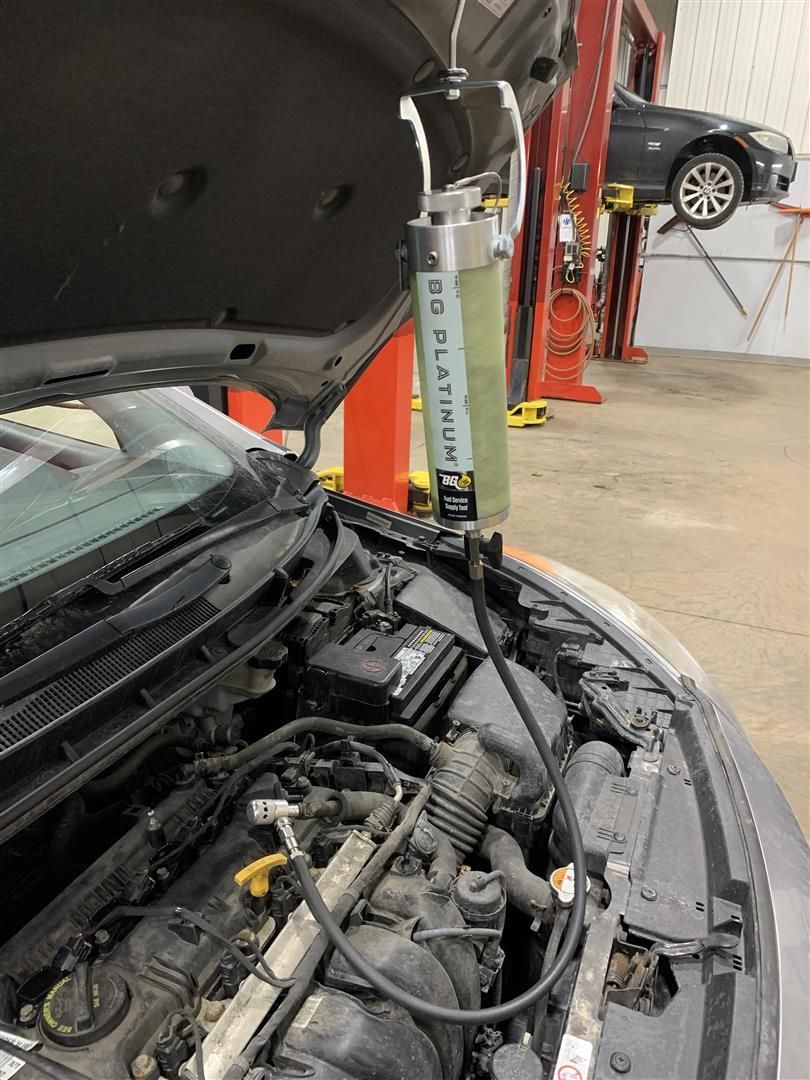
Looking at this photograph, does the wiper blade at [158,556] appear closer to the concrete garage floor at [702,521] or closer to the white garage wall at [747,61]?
the concrete garage floor at [702,521]

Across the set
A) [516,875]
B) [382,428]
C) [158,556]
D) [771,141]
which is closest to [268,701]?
[158,556]

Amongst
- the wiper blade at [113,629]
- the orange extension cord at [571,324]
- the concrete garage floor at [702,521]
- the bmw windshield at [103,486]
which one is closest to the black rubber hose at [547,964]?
the wiper blade at [113,629]

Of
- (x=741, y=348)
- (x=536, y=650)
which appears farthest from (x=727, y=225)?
(x=536, y=650)

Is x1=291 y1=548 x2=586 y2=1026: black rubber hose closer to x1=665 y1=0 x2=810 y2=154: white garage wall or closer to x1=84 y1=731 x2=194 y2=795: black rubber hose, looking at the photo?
x1=84 y1=731 x2=194 y2=795: black rubber hose

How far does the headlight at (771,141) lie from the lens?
274 inches

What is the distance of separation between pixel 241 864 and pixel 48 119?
1.04m

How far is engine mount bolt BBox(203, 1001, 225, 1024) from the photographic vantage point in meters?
1.00

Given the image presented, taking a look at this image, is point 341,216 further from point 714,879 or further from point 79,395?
point 714,879

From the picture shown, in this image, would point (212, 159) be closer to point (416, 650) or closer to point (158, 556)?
point (158, 556)

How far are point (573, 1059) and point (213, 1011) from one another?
Result: 1.50 ft

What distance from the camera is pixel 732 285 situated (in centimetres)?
1025

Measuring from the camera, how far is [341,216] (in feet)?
4.53

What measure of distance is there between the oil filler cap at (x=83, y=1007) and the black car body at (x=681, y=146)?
780 centimetres

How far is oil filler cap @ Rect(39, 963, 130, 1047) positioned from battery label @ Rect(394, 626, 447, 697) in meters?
0.70
